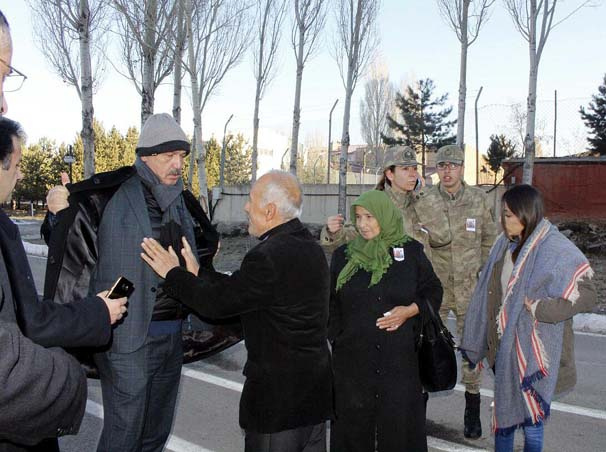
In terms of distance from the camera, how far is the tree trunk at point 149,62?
16047 mm

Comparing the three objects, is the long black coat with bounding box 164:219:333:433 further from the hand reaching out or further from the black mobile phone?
the hand reaching out

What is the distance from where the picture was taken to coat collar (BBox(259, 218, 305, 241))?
111 inches

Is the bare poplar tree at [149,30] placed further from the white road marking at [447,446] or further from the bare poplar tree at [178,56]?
the white road marking at [447,446]

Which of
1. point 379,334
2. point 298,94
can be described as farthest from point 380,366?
point 298,94

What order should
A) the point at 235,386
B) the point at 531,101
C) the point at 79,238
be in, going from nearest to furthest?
the point at 79,238
the point at 235,386
the point at 531,101

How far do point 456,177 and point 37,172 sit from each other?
45807 millimetres

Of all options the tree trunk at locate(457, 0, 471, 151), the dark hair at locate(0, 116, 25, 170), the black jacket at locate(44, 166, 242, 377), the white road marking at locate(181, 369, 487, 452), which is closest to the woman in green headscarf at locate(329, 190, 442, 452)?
the white road marking at locate(181, 369, 487, 452)

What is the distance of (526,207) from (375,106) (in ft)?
141

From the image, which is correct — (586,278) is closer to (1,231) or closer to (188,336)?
(188,336)

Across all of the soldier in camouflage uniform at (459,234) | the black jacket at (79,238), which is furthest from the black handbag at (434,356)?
the black jacket at (79,238)

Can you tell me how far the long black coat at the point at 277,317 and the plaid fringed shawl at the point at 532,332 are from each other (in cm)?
139

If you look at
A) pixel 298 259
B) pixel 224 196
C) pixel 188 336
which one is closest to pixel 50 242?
pixel 188 336

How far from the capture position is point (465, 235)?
4.86m

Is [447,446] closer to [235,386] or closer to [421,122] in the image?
[235,386]
